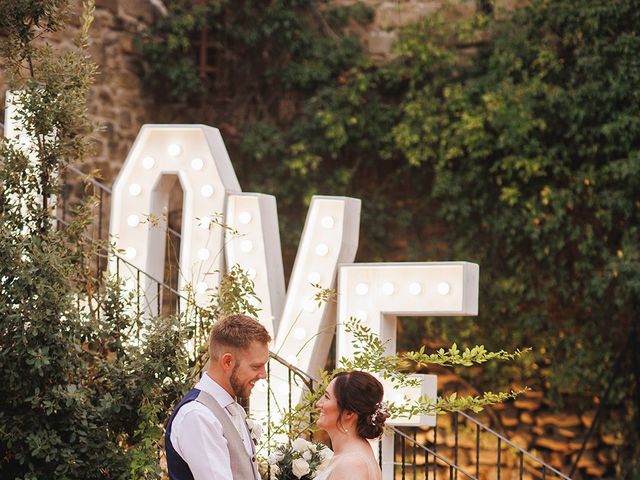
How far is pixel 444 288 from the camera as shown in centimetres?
630

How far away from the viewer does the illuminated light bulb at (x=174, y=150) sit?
704 centimetres

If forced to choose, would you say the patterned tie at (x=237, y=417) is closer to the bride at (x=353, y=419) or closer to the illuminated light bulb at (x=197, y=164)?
the bride at (x=353, y=419)

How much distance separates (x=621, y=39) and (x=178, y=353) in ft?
20.1

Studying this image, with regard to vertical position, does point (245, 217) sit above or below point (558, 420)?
above

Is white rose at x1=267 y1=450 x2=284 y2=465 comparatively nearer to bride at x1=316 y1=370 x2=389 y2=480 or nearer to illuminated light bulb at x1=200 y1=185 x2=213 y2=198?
bride at x1=316 y1=370 x2=389 y2=480

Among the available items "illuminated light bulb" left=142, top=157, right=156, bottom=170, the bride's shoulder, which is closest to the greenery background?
"illuminated light bulb" left=142, top=157, right=156, bottom=170

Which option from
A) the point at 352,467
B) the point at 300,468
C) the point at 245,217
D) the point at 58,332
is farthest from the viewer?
the point at 245,217

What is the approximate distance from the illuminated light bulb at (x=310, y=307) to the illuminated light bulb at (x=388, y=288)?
431 mm

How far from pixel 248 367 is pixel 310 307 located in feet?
9.64

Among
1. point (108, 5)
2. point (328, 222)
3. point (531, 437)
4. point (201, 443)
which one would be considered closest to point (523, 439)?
point (531, 437)

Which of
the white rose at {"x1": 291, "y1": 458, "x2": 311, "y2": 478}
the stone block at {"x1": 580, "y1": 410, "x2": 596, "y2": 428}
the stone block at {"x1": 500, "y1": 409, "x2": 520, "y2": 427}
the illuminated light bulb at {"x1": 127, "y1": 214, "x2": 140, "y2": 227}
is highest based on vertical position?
the illuminated light bulb at {"x1": 127, "y1": 214, "x2": 140, "y2": 227}

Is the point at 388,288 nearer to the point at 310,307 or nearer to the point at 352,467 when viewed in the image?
the point at 310,307

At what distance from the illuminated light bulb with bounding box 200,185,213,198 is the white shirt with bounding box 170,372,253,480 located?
11.0ft

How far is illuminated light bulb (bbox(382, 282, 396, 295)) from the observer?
646 cm
